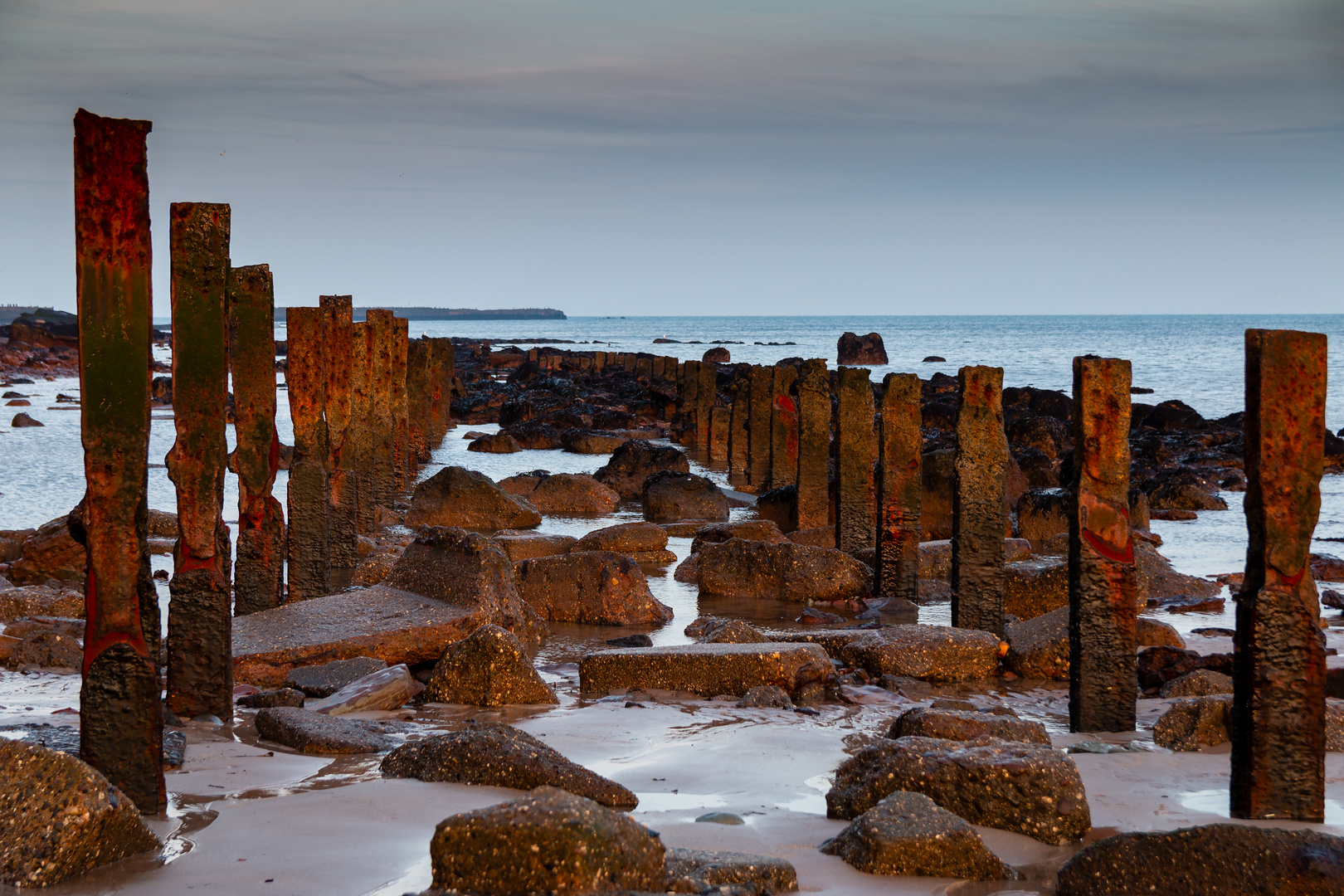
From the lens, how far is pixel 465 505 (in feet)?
48.9

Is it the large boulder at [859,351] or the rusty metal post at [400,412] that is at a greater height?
the large boulder at [859,351]

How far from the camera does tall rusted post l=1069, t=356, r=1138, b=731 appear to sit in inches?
243

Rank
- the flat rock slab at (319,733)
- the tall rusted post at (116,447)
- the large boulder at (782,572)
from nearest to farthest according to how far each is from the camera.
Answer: the tall rusted post at (116,447), the flat rock slab at (319,733), the large boulder at (782,572)

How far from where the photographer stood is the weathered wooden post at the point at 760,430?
19594mm

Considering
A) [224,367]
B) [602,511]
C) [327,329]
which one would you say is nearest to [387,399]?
[602,511]

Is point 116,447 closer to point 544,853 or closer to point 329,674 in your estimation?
point 544,853

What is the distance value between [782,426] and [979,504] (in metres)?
10.0

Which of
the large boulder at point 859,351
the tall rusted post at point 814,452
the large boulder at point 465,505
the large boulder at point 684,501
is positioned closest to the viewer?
the tall rusted post at point 814,452

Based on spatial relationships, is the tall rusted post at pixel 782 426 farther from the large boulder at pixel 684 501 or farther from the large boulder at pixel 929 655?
the large boulder at pixel 929 655

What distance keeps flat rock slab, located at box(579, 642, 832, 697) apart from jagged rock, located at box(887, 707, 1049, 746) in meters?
1.58

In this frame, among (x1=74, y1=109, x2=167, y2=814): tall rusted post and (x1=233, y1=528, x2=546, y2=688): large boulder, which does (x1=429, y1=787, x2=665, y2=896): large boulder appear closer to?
(x1=74, y1=109, x2=167, y2=814): tall rusted post

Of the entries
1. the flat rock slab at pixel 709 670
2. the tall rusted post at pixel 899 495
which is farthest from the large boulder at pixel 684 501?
the flat rock slab at pixel 709 670

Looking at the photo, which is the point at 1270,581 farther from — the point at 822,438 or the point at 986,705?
the point at 822,438

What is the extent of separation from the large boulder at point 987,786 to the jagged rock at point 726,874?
0.86 m
